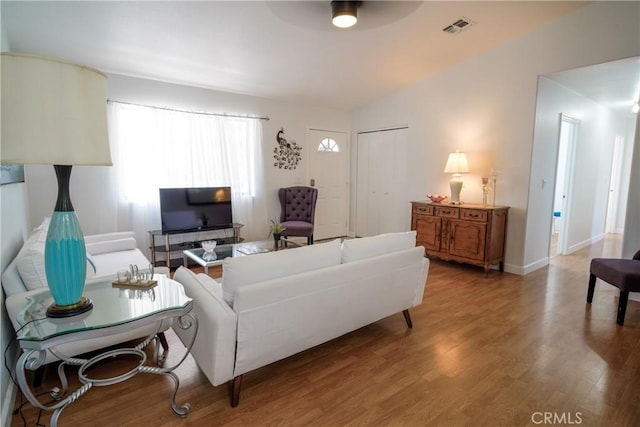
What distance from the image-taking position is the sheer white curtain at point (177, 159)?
13.8 ft

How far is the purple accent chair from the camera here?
9.11 ft

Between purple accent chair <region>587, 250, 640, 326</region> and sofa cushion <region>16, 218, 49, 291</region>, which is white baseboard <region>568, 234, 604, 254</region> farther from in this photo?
sofa cushion <region>16, 218, 49, 291</region>

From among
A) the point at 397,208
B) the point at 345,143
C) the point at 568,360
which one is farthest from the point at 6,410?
the point at 345,143

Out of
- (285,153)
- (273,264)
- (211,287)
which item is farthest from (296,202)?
(273,264)

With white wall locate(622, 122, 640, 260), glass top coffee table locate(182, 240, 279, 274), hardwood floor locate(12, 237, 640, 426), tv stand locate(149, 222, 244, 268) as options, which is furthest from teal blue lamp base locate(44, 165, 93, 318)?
white wall locate(622, 122, 640, 260)

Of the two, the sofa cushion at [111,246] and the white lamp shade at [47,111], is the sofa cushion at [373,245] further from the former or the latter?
the sofa cushion at [111,246]

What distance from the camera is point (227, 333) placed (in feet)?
5.64

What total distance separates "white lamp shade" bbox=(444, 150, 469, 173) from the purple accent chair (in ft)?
5.78

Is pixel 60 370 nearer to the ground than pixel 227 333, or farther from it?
nearer to the ground

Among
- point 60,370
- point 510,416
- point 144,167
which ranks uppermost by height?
point 144,167

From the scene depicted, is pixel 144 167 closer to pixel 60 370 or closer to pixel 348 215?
pixel 60 370

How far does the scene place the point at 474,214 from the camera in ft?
13.4

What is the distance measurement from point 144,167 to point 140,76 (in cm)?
114

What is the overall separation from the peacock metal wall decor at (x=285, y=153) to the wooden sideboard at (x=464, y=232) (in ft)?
7.42
